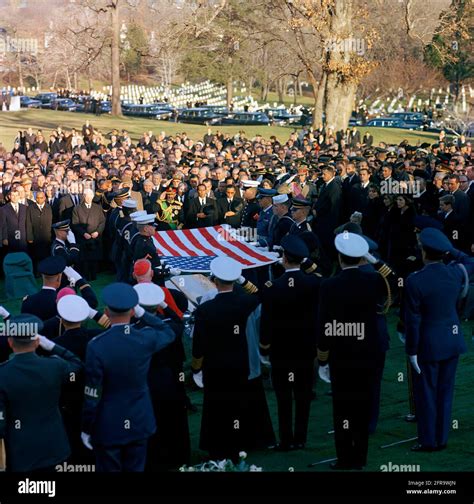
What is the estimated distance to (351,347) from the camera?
24.5ft

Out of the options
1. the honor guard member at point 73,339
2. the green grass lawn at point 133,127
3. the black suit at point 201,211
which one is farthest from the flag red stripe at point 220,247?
the green grass lawn at point 133,127

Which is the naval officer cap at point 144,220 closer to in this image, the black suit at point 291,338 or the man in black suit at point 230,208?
the black suit at point 291,338

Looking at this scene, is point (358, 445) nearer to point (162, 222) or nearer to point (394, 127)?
point (162, 222)

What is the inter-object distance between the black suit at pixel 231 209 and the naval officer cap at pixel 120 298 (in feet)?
30.9

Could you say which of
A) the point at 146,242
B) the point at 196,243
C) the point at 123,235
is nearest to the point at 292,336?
the point at 146,242

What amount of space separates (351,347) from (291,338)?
0.68 m

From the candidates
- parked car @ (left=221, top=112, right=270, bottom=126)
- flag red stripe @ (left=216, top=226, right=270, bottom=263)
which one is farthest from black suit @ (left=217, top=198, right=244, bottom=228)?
parked car @ (left=221, top=112, right=270, bottom=126)

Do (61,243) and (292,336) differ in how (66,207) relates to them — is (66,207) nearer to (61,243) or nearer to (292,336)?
(61,243)

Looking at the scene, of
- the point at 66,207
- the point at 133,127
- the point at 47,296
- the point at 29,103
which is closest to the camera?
the point at 47,296

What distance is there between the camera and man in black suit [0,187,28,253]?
52.9 feet

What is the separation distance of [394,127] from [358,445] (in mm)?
41317

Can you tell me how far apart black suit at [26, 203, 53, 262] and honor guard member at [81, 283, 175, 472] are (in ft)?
33.4

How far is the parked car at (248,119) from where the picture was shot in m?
48.1

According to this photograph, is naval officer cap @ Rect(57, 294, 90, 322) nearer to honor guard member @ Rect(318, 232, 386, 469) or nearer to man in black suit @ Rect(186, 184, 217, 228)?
honor guard member @ Rect(318, 232, 386, 469)
